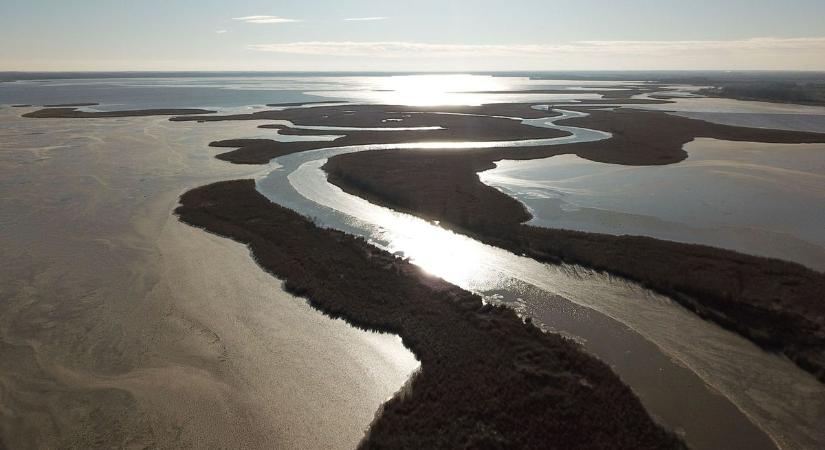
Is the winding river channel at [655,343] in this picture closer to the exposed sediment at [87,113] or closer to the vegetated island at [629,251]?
the vegetated island at [629,251]

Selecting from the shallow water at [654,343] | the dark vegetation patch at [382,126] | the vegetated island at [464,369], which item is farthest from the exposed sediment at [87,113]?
the vegetated island at [464,369]

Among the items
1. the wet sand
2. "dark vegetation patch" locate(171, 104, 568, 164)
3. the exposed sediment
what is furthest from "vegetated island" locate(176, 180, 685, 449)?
the exposed sediment

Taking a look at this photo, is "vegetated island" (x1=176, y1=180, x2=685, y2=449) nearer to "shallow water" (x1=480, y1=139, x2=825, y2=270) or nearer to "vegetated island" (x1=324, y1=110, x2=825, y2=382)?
"vegetated island" (x1=324, y1=110, x2=825, y2=382)

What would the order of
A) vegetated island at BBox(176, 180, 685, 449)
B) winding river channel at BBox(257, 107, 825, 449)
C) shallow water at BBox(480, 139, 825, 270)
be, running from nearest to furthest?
vegetated island at BBox(176, 180, 685, 449) < winding river channel at BBox(257, 107, 825, 449) < shallow water at BBox(480, 139, 825, 270)

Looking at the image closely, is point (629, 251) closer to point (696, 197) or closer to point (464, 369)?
point (464, 369)

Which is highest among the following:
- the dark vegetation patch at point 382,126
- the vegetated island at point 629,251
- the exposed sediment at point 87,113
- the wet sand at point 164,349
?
the exposed sediment at point 87,113

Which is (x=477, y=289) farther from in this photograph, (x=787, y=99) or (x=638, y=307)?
(x=787, y=99)
